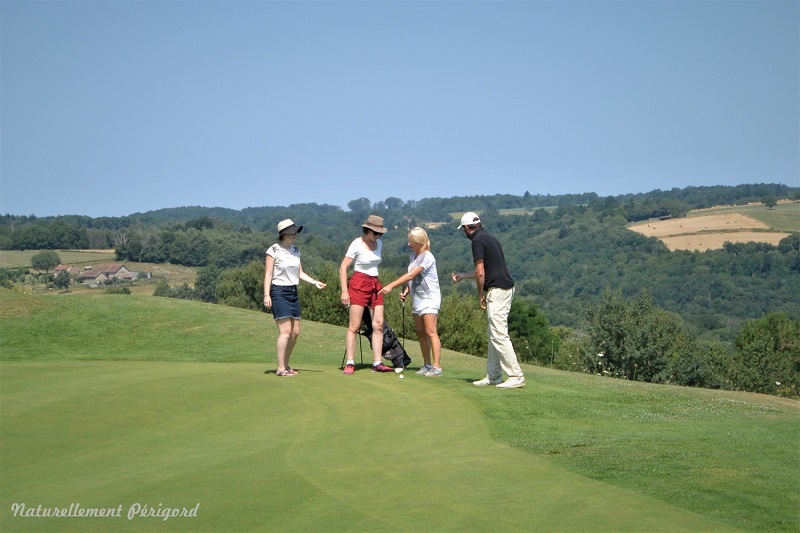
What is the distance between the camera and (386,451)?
8.84 meters

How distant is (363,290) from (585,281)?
484 feet

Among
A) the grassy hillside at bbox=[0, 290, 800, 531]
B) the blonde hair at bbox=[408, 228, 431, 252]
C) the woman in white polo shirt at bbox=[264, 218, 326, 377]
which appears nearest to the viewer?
the grassy hillside at bbox=[0, 290, 800, 531]

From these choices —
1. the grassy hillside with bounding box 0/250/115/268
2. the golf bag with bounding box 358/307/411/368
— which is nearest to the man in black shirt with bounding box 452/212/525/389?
the golf bag with bounding box 358/307/411/368

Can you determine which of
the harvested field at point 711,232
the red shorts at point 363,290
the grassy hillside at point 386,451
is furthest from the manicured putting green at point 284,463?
the harvested field at point 711,232

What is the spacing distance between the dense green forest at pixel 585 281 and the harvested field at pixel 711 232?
2.43 metres

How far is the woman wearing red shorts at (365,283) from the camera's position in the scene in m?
14.2

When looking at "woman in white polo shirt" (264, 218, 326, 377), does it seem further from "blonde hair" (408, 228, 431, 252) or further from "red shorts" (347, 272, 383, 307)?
"blonde hair" (408, 228, 431, 252)

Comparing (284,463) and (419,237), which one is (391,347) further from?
(284,463)

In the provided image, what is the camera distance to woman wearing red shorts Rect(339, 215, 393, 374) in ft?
46.4

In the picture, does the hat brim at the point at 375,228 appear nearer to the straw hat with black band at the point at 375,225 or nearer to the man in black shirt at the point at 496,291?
the straw hat with black band at the point at 375,225

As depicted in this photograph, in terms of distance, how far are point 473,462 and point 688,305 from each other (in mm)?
125685

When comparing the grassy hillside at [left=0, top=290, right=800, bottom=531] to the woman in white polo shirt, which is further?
the woman in white polo shirt

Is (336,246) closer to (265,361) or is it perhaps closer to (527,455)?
(265,361)

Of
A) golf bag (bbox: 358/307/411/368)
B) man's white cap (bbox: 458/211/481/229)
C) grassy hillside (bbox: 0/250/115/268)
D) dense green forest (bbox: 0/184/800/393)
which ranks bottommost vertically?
dense green forest (bbox: 0/184/800/393)
